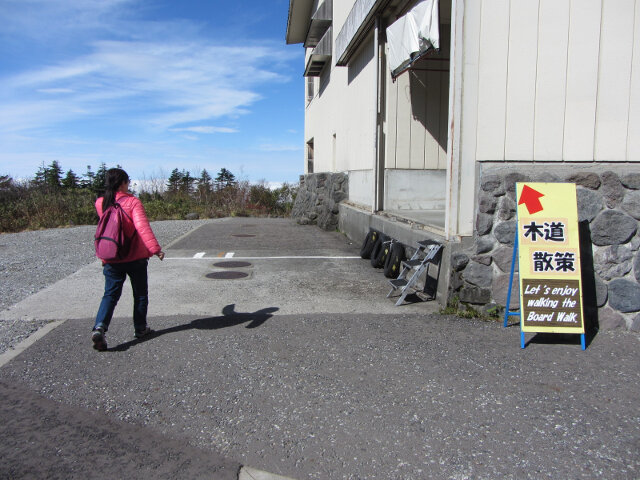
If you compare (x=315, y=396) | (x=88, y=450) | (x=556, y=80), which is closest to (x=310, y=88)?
(x=556, y=80)

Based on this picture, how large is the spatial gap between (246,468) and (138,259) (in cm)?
248

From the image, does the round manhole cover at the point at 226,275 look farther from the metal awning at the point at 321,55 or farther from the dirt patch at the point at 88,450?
the metal awning at the point at 321,55

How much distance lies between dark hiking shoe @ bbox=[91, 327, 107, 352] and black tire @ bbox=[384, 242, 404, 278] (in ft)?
13.9

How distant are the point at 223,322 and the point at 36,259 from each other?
5.99 m

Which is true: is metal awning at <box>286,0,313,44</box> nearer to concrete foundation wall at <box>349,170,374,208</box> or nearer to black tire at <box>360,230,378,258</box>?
concrete foundation wall at <box>349,170,374,208</box>

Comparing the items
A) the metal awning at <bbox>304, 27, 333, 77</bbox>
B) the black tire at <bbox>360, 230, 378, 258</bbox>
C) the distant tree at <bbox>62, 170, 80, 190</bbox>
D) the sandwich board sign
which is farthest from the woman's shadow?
the distant tree at <bbox>62, 170, 80, 190</bbox>

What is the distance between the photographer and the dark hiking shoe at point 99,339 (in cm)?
451

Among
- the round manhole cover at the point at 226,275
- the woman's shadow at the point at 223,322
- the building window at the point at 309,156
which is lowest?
the woman's shadow at the point at 223,322

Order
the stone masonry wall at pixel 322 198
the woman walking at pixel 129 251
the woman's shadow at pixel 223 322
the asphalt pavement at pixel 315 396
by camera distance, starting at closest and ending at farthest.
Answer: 1. the asphalt pavement at pixel 315 396
2. the woman walking at pixel 129 251
3. the woman's shadow at pixel 223 322
4. the stone masonry wall at pixel 322 198

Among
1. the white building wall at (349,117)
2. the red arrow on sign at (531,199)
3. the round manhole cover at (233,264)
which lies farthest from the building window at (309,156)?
the red arrow on sign at (531,199)

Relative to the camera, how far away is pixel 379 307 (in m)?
6.07

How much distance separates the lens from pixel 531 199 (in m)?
5.11

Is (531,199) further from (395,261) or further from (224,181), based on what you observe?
(224,181)

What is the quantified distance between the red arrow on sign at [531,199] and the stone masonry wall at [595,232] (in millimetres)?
351
